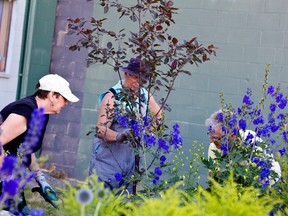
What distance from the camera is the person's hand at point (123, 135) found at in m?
4.55

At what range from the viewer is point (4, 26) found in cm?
876

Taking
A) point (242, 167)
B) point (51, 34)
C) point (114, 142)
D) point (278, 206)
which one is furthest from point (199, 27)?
point (278, 206)

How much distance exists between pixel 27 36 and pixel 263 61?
10.0ft

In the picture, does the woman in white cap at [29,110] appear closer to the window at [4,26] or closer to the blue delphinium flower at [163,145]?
the blue delphinium flower at [163,145]

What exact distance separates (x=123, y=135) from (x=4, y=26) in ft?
14.9

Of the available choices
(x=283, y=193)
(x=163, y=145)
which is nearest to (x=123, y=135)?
(x=163, y=145)

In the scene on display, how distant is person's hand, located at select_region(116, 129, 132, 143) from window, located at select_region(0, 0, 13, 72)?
4.25 m

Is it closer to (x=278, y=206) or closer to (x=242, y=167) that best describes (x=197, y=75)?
(x=242, y=167)

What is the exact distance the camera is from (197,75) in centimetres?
777

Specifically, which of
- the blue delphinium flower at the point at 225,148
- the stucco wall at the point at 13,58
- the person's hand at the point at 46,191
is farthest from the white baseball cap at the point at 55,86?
the stucco wall at the point at 13,58

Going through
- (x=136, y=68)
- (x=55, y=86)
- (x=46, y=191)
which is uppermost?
(x=136, y=68)

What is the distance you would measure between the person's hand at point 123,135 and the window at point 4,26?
13.9 feet

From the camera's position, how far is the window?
28.7ft

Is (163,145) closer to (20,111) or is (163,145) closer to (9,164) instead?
(20,111)
